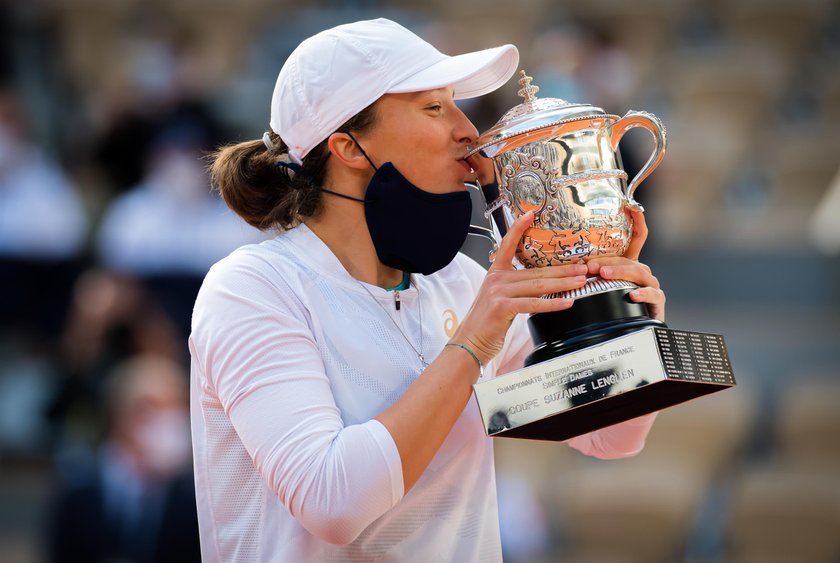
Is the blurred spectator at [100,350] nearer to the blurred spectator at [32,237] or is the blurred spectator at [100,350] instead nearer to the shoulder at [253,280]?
the blurred spectator at [32,237]

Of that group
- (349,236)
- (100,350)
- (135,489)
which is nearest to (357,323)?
(349,236)

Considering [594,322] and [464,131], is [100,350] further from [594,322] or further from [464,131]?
[594,322]

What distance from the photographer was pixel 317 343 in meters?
1.82

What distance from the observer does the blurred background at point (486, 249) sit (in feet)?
14.4

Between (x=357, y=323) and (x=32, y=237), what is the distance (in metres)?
3.89

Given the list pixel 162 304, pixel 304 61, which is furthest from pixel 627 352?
pixel 162 304

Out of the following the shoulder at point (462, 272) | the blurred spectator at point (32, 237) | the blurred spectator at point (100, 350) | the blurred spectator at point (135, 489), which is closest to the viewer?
the shoulder at point (462, 272)

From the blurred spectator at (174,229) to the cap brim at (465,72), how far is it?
120 inches

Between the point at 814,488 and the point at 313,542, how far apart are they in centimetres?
318

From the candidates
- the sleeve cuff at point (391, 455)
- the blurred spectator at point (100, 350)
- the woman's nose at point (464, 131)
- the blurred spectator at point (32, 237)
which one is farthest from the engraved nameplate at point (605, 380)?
the blurred spectator at point (32, 237)

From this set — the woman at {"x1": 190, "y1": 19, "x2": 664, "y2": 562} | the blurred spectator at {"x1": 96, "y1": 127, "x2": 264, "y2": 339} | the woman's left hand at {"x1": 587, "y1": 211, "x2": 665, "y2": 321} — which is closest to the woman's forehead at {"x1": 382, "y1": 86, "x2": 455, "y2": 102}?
the woman at {"x1": 190, "y1": 19, "x2": 664, "y2": 562}

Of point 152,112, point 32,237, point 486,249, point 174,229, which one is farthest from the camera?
point 152,112

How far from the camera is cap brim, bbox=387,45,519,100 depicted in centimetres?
184

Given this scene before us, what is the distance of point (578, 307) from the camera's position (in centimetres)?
178
